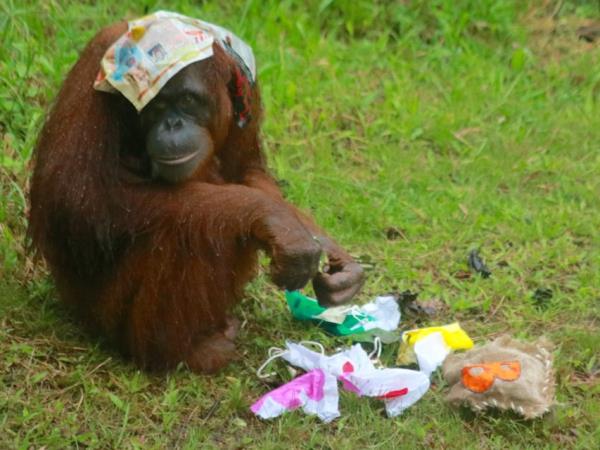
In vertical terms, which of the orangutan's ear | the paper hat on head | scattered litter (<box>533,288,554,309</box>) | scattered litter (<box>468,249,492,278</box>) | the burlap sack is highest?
the paper hat on head

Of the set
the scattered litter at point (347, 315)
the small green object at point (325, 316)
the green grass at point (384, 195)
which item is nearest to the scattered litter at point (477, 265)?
the green grass at point (384, 195)

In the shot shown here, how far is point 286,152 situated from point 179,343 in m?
1.73

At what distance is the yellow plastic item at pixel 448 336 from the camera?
3629mm

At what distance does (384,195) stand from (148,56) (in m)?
1.88

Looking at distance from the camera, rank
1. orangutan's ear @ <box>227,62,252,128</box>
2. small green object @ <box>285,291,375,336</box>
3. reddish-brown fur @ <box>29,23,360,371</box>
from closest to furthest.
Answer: reddish-brown fur @ <box>29,23,360,371</box>
orangutan's ear @ <box>227,62,252,128</box>
small green object @ <box>285,291,375,336</box>

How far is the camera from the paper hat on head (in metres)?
3.10

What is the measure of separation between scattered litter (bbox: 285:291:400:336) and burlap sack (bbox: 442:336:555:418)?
1.28ft

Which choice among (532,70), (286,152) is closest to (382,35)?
(532,70)

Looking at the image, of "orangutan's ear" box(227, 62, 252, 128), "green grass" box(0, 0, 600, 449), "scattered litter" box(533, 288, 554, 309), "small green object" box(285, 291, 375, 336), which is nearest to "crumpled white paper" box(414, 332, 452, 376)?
"green grass" box(0, 0, 600, 449)

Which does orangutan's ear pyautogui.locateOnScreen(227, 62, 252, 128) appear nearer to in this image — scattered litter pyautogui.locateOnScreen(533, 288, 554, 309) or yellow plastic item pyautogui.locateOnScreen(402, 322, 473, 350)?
yellow plastic item pyautogui.locateOnScreen(402, 322, 473, 350)

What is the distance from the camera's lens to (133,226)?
3.25 meters

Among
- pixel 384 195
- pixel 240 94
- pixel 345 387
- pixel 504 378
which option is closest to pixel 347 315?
pixel 345 387

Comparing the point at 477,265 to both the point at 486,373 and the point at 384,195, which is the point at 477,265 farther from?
the point at 486,373

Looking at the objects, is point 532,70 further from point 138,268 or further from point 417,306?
point 138,268
